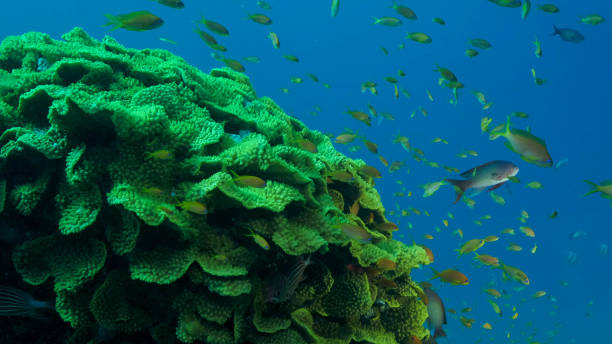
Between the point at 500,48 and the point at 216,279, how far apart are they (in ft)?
292

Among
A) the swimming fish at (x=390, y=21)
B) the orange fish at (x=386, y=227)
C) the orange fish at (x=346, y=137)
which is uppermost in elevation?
the swimming fish at (x=390, y=21)

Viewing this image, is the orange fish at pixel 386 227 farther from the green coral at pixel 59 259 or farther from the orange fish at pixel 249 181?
the green coral at pixel 59 259

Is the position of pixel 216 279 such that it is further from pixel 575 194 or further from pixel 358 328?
pixel 575 194

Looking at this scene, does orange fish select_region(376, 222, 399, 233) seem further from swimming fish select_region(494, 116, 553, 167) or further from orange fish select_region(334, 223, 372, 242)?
swimming fish select_region(494, 116, 553, 167)

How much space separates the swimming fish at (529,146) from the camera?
364cm

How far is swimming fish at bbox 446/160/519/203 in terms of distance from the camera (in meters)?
3.74

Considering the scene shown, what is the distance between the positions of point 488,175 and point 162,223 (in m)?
3.37

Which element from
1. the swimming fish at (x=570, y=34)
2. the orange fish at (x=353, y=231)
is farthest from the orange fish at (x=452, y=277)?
the swimming fish at (x=570, y=34)

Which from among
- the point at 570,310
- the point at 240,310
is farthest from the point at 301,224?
the point at 570,310

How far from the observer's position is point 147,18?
368 centimetres

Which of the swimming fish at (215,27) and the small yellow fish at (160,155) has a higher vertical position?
the small yellow fish at (160,155)

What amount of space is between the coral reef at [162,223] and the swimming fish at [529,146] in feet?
6.48

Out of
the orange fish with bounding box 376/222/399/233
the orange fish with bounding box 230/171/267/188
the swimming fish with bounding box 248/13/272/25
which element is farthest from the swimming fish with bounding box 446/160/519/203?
the swimming fish with bounding box 248/13/272/25

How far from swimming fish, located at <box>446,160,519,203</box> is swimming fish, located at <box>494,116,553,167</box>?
0.61 ft
